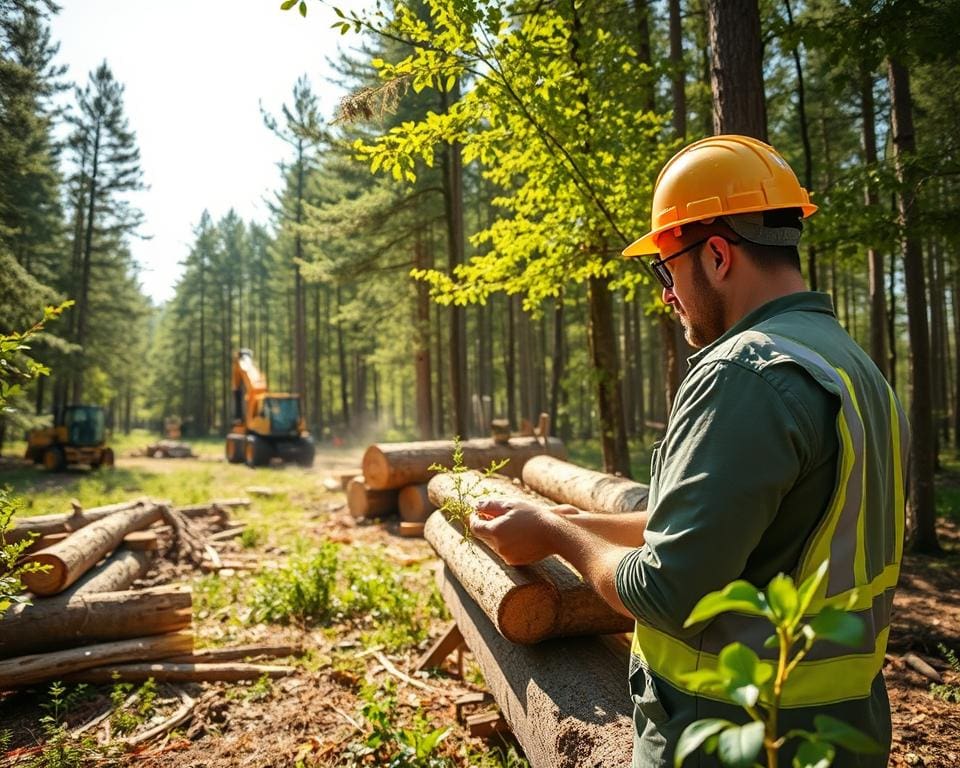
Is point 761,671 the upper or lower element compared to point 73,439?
upper

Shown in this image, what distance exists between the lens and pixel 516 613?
122 inches

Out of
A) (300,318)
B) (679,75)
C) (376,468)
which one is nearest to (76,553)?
(376,468)

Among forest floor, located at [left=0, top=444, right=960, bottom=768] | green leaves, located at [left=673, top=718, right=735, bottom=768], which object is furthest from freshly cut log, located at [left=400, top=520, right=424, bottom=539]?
green leaves, located at [left=673, top=718, right=735, bottom=768]

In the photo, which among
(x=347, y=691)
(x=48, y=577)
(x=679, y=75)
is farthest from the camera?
(x=679, y=75)

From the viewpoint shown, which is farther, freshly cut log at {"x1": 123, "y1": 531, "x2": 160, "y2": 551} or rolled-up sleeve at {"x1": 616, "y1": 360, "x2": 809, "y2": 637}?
freshly cut log at {"x1": 123, "y1": 531, "x2": 160, "y2": 551}

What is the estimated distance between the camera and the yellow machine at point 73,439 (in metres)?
18.9

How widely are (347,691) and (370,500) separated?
20.4 feet

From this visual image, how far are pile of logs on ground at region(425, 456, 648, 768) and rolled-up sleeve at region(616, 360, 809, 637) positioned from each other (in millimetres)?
1253

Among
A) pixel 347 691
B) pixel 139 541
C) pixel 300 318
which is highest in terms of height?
pixel 300 318

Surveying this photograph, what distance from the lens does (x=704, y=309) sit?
1.68m

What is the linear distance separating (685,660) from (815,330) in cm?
86

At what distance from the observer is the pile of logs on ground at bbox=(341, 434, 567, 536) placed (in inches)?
399

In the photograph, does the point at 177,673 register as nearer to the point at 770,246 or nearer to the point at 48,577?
the point at 48,577

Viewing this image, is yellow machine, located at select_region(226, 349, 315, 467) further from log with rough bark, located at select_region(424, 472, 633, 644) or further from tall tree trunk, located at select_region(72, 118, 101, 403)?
log with rough bark, located at select_region(424, 472, 633, 644)
